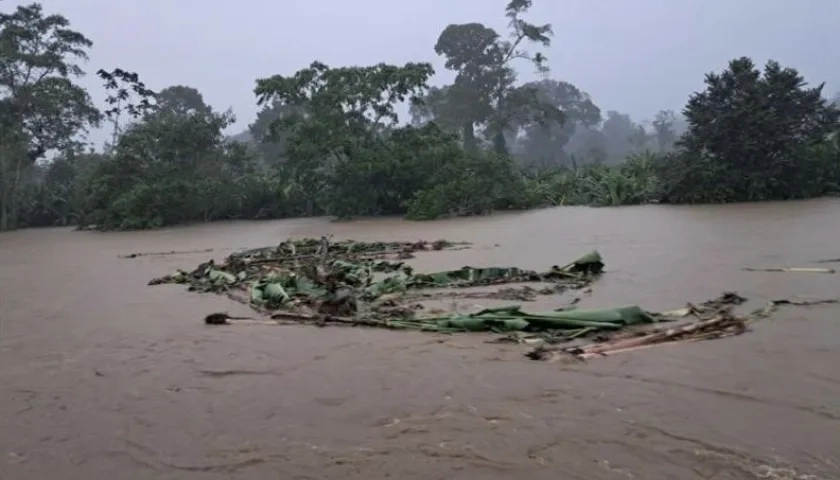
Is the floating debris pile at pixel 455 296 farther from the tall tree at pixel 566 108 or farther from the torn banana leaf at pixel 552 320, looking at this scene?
the tall tree at pixel 566 108

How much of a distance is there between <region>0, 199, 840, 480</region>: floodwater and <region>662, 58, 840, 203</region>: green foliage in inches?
521

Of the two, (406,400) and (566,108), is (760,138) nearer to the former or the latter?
(406,400)

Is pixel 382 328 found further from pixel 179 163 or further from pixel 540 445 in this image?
pixel 179 163

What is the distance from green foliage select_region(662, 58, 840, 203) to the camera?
17609mm

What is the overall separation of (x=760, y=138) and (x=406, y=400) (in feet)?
56.6

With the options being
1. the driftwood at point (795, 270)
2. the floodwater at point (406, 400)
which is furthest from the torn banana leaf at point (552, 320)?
the driftwood at point (795, 270)

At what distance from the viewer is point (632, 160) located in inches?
908

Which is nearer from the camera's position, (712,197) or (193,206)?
(712,197)

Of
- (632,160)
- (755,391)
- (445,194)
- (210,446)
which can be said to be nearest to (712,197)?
(632,160)

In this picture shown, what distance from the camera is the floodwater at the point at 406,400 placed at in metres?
2.53

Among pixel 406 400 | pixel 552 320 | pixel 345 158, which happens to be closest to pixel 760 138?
pixel 345 158

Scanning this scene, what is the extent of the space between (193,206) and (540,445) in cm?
2074

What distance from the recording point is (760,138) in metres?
17.7

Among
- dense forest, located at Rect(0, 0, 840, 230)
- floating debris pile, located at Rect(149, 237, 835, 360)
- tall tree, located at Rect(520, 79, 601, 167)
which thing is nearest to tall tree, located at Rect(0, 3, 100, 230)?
dense forest, located at Rect(0, 0, 840, 230)
